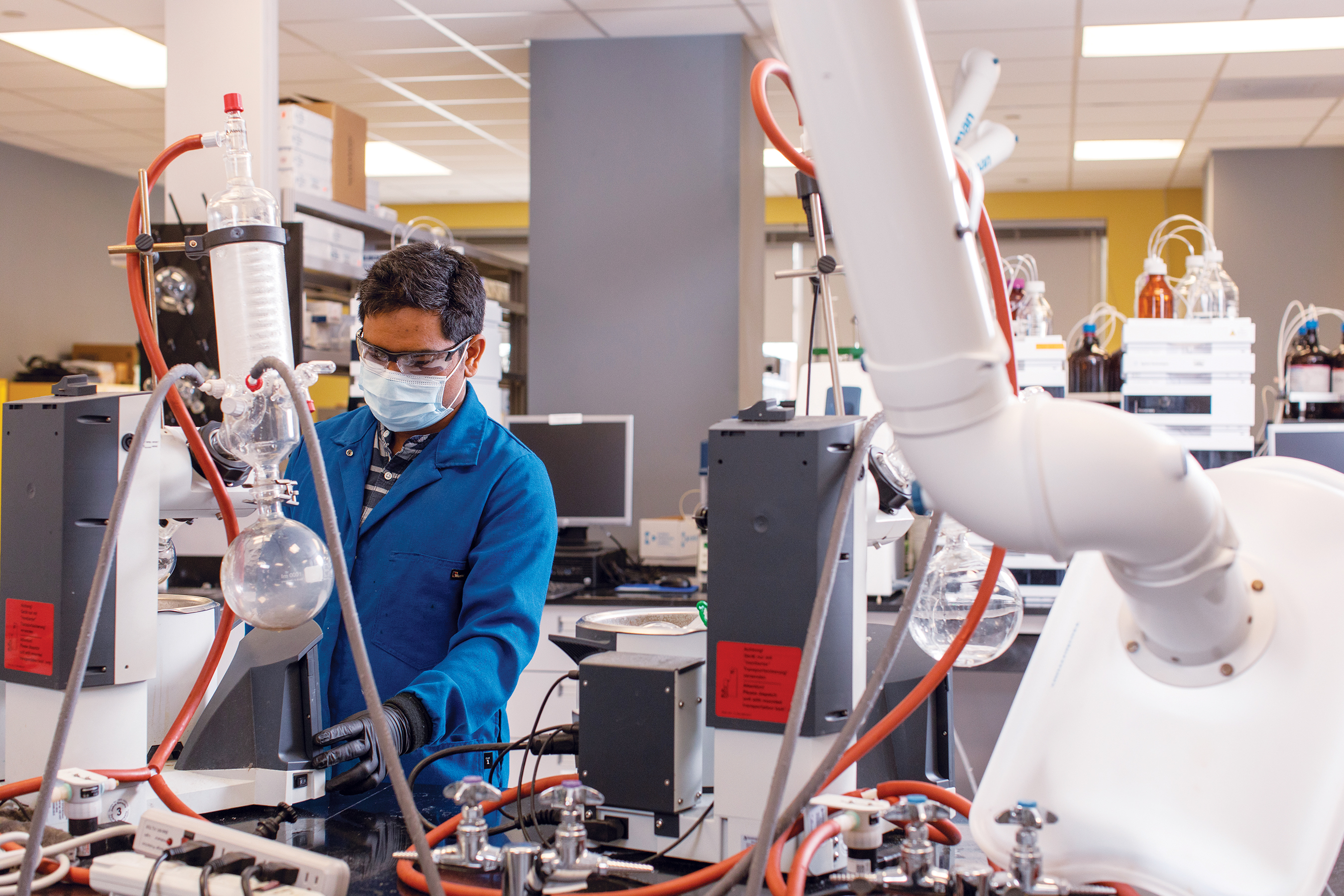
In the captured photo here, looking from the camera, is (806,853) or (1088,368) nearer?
(806,853)

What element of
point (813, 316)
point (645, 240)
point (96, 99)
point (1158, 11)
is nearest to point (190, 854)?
point (813, 316)

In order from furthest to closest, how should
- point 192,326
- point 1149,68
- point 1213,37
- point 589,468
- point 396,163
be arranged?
point 396,163
point 1149,68
point 1213,37
point 589,468
point 192,326

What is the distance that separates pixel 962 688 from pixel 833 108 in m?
2.76

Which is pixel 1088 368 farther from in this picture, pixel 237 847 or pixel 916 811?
pixel 237 847

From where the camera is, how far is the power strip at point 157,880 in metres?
0.81

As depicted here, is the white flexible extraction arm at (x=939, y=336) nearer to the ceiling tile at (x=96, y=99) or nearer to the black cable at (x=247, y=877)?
A: the black cable at (x=247, y=877)

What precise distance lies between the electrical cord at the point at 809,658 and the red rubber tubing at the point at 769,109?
0.78ft

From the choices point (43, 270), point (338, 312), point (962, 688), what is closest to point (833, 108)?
point (962, 688)

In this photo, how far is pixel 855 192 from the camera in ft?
2.04

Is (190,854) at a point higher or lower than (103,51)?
lower

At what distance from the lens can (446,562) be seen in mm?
1452

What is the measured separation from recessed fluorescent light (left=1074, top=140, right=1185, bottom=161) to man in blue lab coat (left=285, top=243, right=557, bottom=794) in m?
5.49

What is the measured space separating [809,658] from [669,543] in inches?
120

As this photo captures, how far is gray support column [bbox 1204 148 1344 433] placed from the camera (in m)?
6.11
